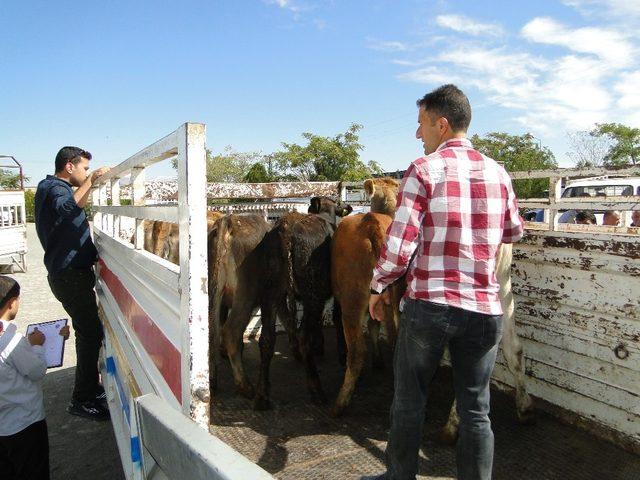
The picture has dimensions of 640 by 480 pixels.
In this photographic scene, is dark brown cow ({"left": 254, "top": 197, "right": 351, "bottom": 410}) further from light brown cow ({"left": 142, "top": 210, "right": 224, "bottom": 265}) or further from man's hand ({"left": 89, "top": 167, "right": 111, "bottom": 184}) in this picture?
man's hand ({"left": 89, "top": 167, "right": 111, "bottom": 184})

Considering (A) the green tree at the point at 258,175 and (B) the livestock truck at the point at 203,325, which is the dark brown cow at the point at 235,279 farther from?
(A) the green tree at the point at 258,175

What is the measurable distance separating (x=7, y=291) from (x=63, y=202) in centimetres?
98

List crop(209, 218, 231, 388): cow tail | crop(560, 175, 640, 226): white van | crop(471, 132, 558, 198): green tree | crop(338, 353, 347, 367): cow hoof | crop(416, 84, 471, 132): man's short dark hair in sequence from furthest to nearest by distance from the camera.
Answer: crop(471, 132, 558, 198): green tree < crop(560, 175, 640, 226): white van < crop(338, 353, 347, 367): cow hoof < crop(209, 218, 231, 388): cow tail < crop(416, 84, 471, 132): man's short dark hair

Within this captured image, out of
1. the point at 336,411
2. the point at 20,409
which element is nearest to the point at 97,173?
the point at 20,409

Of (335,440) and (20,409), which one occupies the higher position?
(20,409)

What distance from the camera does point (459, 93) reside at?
2.36m

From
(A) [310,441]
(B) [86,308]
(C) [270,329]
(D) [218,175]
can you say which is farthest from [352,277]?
(D) [218,175]

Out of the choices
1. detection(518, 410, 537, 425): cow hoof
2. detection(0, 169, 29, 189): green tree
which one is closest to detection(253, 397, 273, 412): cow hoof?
detection(518, 410, 537, 425): cow hoof

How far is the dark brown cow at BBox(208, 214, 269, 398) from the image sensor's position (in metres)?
4.17

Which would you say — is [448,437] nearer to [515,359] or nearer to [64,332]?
[515,359]

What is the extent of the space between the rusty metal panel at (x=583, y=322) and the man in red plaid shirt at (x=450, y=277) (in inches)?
45.3

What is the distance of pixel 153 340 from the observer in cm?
186

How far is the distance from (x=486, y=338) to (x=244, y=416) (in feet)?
6.88

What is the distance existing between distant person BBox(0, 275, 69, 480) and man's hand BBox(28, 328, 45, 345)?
0.98 ft
